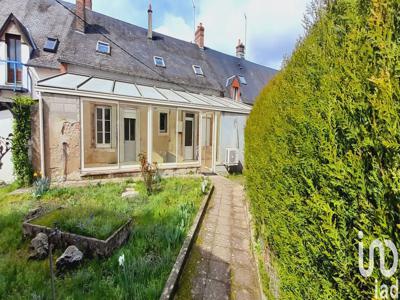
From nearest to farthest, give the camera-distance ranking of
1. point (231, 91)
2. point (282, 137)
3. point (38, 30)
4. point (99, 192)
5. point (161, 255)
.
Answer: point (282, 137) → point (161, 255) → point (99, 192) → point (38, 30) → point (231, 91)

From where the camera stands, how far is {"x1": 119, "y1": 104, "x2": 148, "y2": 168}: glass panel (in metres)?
11.5

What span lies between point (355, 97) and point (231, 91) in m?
17.9

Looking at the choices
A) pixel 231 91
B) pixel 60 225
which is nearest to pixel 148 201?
pixel 60 225

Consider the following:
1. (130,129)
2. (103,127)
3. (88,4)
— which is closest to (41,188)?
(103,127)

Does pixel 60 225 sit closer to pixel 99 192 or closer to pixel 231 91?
pixel 99 192

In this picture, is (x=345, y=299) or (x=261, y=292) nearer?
(x=345, y=299)

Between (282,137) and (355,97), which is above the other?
(355,97)

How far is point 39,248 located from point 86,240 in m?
0.80

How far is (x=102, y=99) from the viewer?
814cm

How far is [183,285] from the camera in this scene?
319cm

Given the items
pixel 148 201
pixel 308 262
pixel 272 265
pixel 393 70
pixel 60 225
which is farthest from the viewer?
pixel 148 201

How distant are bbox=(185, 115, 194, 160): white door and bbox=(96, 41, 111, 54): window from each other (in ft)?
20.6

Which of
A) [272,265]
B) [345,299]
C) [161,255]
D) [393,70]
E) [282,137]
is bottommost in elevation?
[161,255]

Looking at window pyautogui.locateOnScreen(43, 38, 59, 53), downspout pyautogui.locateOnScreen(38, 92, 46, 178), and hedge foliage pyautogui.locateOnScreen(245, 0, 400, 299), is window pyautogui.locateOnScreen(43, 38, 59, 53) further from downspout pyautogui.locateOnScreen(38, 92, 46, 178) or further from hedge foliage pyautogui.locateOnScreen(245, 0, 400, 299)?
hedge foliage pyautogui.locateOnScreen(245, 0, 400, 299)
